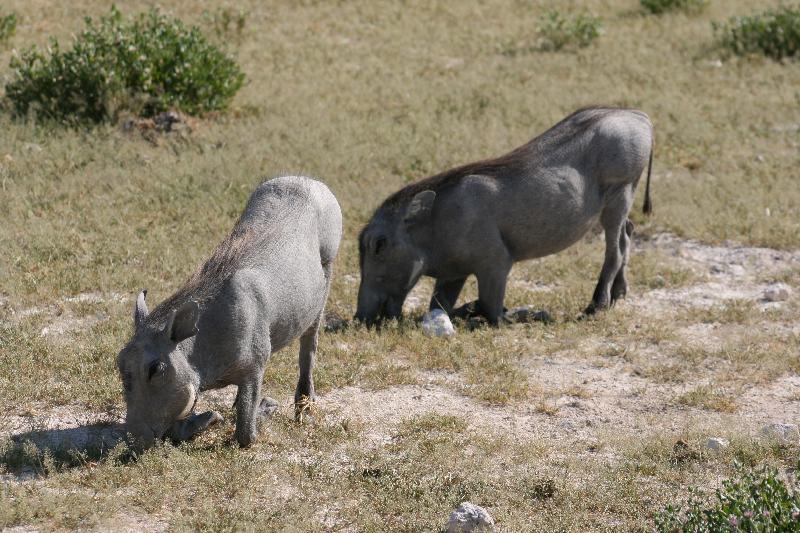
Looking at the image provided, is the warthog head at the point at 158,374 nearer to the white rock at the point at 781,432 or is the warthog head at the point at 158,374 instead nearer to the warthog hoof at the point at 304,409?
the warthog hoof at the point at 304,409

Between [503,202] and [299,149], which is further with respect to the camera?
[299,149]

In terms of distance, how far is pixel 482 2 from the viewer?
1820cm

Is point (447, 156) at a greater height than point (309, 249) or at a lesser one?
lesser

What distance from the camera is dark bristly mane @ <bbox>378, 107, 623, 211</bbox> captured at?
8.08m

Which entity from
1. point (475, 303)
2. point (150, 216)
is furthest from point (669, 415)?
point (150, 216)

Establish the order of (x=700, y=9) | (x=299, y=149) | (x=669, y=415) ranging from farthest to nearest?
(x=700, y=9), (x=299, y=149), (x=669, y=415)

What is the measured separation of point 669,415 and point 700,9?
13.1 meters

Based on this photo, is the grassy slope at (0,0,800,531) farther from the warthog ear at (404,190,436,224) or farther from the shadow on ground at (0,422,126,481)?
the warthog ear at (404,190,436,224)

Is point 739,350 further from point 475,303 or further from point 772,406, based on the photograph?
point 475,303

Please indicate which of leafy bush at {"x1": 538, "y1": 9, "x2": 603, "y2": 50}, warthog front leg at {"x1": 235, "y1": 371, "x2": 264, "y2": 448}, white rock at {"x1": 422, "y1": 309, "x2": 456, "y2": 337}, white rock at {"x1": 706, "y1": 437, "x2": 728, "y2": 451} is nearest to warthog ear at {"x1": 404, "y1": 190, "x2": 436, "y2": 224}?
white rock at {"x1": 422, "y1": 309, "x2": 456, "y2": 337}

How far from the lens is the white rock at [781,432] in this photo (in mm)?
5922

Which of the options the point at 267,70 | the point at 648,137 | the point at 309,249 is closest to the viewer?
the point at 309,249

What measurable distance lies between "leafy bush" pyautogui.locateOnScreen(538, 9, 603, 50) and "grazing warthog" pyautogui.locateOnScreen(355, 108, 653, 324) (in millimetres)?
7851

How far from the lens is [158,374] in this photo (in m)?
5.13
